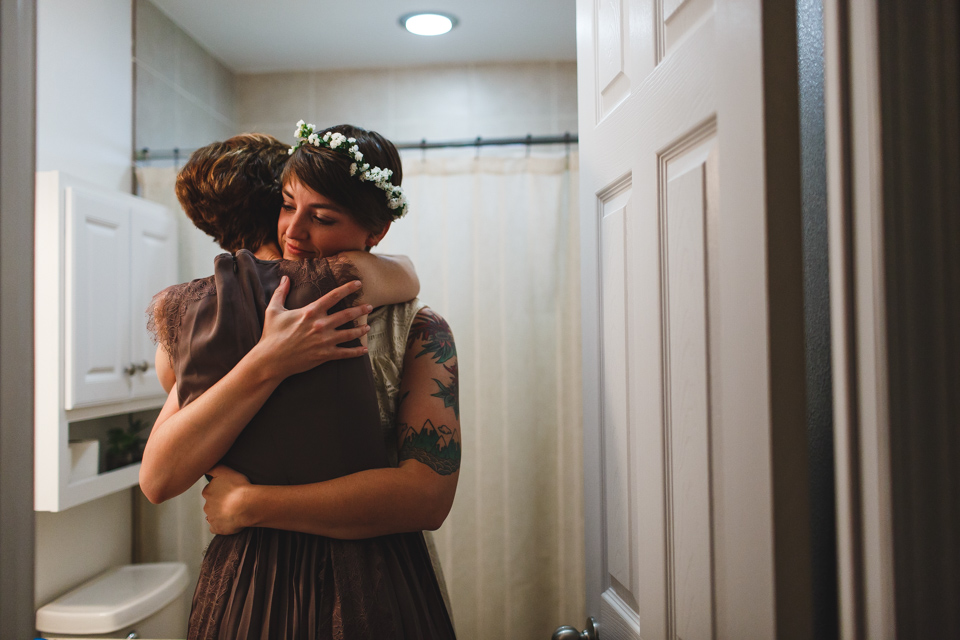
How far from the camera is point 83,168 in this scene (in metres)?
1.68

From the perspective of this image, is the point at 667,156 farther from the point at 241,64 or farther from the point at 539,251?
the point at 241,64

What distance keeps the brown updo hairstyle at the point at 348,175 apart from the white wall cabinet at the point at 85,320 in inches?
40.3

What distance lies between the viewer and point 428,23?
199 cm

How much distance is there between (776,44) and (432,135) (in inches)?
80.4

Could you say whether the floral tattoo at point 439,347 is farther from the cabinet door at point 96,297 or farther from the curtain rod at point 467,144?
the curtain rod at point 467,144

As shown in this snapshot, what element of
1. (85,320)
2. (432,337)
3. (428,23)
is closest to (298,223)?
(432,337)

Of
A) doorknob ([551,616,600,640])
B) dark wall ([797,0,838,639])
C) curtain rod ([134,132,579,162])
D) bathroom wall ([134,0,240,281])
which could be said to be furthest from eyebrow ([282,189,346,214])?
bathroom wall ([134,0,240,281])

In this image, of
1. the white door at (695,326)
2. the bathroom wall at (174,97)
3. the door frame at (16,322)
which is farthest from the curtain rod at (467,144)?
the door frame at (16,322)

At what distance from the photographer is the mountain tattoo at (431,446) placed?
747 millimetres

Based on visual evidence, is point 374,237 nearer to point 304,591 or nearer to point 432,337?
point 432,337

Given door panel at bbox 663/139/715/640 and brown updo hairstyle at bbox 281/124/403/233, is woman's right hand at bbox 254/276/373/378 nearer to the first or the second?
brown updo hairstyle at bbox 281/124/403/233

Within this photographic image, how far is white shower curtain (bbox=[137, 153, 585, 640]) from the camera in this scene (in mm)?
1924

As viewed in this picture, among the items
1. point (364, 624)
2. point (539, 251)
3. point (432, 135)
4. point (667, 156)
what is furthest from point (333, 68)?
point (364, 624)

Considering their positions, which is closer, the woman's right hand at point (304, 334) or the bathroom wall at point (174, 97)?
the woman's right hand at point (304, 334)
